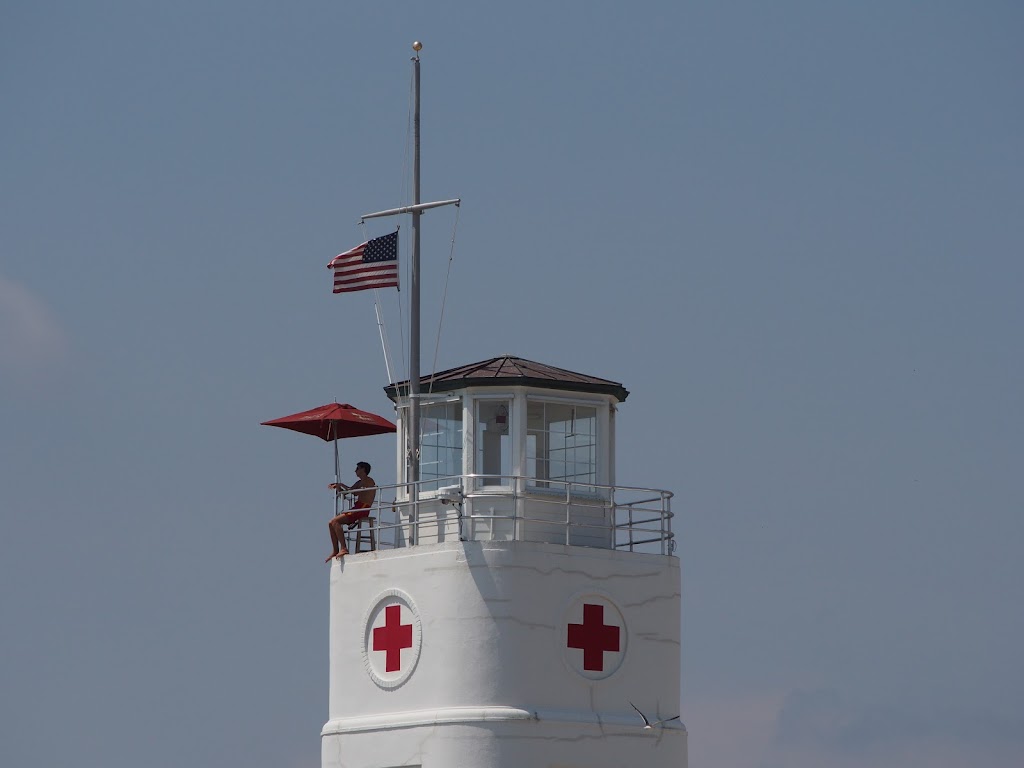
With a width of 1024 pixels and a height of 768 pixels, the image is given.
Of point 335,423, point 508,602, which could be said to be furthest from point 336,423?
point 508,602

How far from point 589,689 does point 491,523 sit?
2.98 m

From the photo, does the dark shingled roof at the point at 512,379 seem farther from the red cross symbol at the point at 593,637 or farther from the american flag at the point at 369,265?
the red cross symbol at the point at 593,637

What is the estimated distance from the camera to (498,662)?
109ft

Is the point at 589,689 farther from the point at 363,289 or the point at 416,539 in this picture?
the point at 363,289

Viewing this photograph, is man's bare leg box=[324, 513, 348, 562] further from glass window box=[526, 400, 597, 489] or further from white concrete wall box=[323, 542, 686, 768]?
glass window box=[526, 400, 597, 489]

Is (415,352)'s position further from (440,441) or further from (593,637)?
(593,637)

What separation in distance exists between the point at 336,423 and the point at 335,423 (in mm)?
16

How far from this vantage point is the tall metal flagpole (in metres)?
35.0

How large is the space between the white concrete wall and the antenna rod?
1.03m

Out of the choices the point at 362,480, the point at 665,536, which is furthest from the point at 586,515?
the point at 362,480

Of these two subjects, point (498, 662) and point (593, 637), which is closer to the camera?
point (498, 662)

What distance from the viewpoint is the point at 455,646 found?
1312 inches

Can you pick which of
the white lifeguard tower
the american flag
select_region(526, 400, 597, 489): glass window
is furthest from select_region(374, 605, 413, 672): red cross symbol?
the american flag

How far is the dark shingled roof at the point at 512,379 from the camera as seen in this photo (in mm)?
34969
